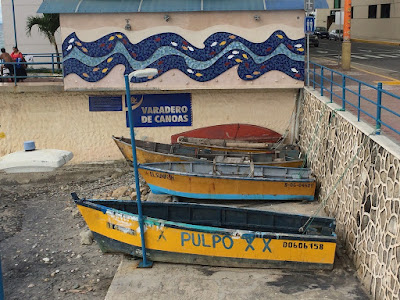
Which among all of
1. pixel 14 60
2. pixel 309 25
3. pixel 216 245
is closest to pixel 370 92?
pixel 309 25

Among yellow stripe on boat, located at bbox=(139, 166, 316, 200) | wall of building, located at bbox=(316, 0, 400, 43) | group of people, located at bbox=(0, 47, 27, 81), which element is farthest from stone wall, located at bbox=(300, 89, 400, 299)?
wall of building, located at bbox=(316, 0, 400, 43)

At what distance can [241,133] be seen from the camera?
809 inches

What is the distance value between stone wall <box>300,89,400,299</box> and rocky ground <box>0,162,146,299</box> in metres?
5.93

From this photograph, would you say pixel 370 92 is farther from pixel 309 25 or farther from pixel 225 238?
pixel 225 238

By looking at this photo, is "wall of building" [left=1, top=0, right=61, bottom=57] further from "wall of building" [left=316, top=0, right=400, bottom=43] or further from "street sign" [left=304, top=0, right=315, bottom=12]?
"wall of building" [left=316, top=0, right=400, bottom=43]

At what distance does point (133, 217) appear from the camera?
12188mm

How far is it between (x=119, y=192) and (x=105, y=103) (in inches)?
175

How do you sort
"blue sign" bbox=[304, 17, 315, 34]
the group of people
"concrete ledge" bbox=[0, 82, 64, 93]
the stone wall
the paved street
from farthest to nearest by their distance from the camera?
the group of people < "concrete ledge" bbox=[0, 82, 64, 93] < "blue sign" bbox=[304, 17, 315, 34] < the paved street < the stone wall

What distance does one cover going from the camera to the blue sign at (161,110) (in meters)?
20.5

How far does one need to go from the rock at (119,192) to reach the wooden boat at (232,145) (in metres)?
2.95

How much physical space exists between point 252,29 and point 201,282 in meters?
10.9

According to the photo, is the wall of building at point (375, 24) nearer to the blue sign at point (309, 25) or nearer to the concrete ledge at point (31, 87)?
the blue sign at point (309, 25)

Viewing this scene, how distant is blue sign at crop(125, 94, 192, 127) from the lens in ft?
67.3

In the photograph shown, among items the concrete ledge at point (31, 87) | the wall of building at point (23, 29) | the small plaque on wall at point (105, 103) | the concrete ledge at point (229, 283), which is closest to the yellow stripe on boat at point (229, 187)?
the concrete ledge at point (229, 283)
